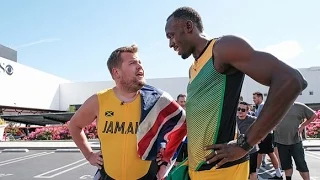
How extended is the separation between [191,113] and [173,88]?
1738 inches

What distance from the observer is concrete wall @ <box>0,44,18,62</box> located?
191ft

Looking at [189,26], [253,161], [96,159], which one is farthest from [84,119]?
[253,161]

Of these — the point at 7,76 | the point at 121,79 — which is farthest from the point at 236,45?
the point at 7,76

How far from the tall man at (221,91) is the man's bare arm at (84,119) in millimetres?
881

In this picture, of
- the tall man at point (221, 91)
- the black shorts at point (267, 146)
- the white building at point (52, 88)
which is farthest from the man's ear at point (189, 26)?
the white building at point (52, 88)

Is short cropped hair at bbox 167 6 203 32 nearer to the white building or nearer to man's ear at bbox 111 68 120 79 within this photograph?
man's ear at bbox 111 68 120 79

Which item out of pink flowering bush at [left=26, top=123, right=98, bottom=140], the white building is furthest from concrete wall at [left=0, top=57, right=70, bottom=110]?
pink flowering bush at [left=26, top=123, right=98, bottom=140]

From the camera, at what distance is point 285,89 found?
1560 mm

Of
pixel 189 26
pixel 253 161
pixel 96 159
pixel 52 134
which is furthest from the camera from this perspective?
pixel 52 134

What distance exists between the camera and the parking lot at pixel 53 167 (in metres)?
8.50

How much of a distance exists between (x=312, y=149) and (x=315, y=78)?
33112mm

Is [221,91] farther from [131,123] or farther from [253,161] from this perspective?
[253,161]

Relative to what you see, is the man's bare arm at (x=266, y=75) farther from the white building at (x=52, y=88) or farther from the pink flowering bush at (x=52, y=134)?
the white building at (x=52, y=88)

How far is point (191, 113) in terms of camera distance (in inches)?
79.2
